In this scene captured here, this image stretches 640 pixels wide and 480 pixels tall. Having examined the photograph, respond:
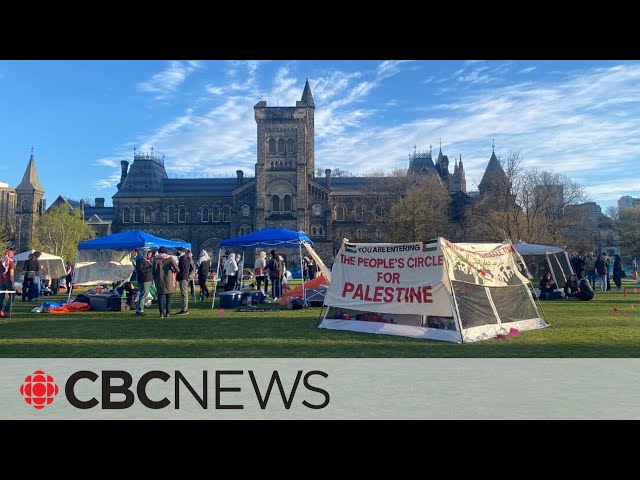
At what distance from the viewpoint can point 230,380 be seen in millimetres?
6109

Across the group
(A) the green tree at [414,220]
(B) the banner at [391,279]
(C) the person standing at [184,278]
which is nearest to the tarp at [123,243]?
(C) the person standing at [184,278]

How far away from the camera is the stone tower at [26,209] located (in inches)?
2682

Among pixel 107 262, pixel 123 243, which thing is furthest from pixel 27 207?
pixel 123 243

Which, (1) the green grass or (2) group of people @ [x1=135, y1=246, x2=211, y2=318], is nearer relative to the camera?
(1) the green grass

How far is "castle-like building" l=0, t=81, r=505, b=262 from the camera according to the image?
5731cm

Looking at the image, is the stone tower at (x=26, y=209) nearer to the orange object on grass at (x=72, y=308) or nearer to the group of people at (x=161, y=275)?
the orange object on grass at (x=72, y=308)

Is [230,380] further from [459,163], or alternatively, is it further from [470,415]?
[459,163]

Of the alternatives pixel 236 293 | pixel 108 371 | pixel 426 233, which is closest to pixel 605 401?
pixel 108 371

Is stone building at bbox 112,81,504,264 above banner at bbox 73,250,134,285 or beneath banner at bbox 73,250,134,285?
above

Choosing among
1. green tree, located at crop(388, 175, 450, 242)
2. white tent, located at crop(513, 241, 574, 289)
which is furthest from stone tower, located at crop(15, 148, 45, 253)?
white tent, located at crop(513, 241, 574, 289)

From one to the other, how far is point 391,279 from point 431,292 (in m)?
1.09

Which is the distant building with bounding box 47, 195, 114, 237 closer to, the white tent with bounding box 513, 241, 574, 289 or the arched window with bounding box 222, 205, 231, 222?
the arched window with bounding box 222, 205, 231, 222

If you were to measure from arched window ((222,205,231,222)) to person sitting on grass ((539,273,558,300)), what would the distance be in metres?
48.2

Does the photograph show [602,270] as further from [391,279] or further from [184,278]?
[184,278]
